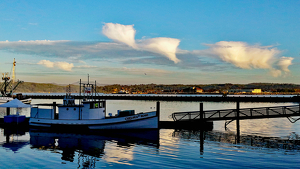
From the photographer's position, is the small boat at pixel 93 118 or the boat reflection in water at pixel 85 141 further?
the small boat at pixel 93 118

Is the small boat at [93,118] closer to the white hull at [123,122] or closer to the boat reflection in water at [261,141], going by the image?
the white hull at [123,122]

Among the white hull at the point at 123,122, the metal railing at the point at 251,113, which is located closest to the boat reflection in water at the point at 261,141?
the white hull at the point at 123,122

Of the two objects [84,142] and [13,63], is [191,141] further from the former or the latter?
[13,63]

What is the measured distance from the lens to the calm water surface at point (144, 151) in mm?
16500

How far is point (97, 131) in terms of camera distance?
→ 1174 inches

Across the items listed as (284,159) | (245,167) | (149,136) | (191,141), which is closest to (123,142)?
(149,136)

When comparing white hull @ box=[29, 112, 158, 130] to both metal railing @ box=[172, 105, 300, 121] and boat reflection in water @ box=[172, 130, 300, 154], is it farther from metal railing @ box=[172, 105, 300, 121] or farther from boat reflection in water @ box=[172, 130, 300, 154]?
metal railing @ box=[172, 105, 300, 121]

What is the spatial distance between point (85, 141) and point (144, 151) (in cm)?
746

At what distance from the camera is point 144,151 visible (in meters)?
20.1

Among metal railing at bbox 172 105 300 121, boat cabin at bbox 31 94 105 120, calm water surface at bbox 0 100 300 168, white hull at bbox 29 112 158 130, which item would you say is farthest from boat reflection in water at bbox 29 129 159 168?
metal railing at bbox 172 105 300 121

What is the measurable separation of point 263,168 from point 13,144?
68.1 ft

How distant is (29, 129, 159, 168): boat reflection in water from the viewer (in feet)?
62.5

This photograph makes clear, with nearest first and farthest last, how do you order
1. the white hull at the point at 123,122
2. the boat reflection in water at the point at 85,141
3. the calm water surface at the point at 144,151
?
the calm water surface at the point at 144,151 < the boat reflection in water at the point at 85,141 < the white hull at the point at 123,122

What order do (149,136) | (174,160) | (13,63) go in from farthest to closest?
(13,63) < (149,136) < (174,160)
